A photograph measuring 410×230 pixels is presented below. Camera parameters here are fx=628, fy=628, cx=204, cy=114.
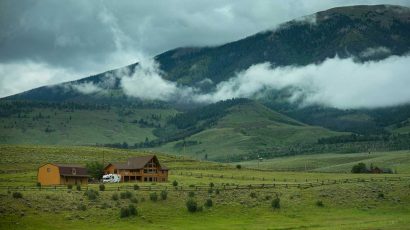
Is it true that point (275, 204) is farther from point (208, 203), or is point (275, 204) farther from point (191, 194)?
point (191, 194)

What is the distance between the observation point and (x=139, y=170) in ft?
510

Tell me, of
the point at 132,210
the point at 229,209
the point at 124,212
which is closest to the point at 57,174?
the point at 132,210

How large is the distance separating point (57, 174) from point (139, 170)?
26380 mm

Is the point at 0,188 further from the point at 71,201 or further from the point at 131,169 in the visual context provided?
the point at 131,169

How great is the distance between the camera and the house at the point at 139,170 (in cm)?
15312

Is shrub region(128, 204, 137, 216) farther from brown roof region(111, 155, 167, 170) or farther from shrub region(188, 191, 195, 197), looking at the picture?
brown roof region(111, 155, 167, 170)

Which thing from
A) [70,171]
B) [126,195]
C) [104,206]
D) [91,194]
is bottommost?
[104,206]

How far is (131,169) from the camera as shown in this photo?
506 ft

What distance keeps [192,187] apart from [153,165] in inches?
1588

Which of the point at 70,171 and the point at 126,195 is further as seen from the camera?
the point at 70,171

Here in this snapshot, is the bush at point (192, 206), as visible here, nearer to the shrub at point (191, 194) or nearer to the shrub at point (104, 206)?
the shrub at point (191, 194)

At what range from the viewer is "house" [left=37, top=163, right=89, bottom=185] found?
133750 millimetres

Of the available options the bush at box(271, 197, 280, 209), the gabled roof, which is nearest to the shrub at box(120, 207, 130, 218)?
the bush at box(271, 197, 280, 209)

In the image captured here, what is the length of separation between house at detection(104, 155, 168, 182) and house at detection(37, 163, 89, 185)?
16.7 m
